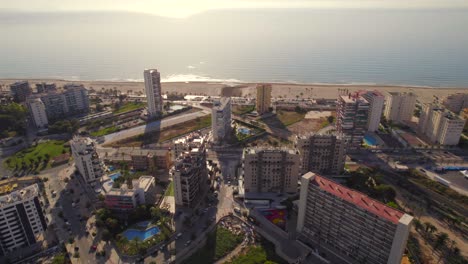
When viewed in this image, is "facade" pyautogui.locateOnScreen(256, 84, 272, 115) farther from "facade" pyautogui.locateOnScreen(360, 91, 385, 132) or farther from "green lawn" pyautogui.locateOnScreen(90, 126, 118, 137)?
"green lawn" pyautogui.locateOnScreen(90, 126, 118, 137)

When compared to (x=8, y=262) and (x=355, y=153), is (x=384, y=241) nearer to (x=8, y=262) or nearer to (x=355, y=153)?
(x=355, y=153)

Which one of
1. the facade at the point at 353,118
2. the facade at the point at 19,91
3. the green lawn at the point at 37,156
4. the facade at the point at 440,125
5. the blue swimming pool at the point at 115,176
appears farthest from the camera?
the facade at the point at 19,91

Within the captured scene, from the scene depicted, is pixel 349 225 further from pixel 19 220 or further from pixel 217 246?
pixel 19 220

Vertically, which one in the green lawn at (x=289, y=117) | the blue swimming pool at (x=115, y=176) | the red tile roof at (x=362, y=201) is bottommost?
the blue swimming pool at (x=115, y=176)

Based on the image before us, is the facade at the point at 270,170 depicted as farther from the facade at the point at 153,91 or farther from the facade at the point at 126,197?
the facade at the point at 153,91

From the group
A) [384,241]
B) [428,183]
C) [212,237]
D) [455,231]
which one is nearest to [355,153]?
[428,183]

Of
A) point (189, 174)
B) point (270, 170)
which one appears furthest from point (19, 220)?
point (270, 170)

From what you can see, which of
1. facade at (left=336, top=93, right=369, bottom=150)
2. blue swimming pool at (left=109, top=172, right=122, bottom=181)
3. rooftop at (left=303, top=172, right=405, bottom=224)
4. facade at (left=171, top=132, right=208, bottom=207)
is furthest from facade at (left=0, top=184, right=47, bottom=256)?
facade at (left=336, top=93, right=369, bottom=150)

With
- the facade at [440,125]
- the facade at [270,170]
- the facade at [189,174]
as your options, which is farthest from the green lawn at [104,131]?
the facade at [440,125]
